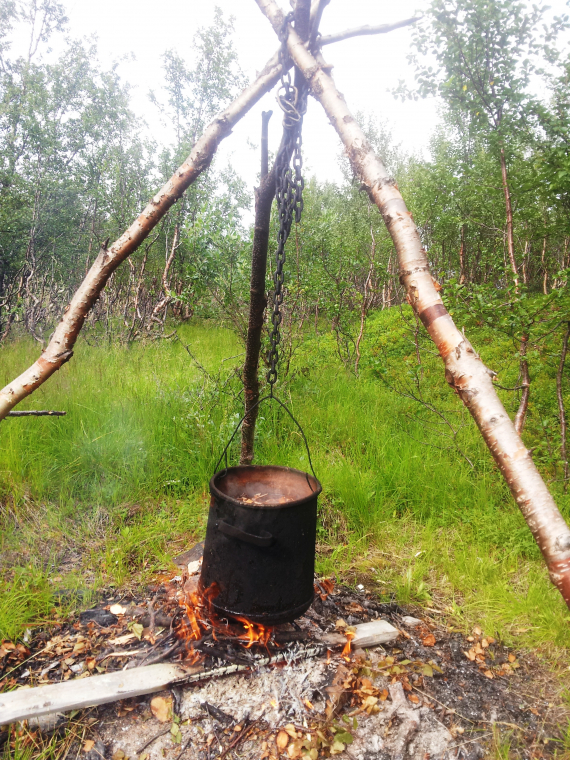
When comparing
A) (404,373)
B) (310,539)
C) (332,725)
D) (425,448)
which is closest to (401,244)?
(310,539)

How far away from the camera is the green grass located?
2896 mm

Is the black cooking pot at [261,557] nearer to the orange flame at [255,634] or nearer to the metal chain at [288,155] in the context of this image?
the orange flame at [255,634]

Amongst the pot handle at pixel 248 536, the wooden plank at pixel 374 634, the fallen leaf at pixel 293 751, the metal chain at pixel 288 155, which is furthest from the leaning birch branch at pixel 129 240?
the wooden plank at pixel 374 634

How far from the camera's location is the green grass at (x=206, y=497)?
2896 mm

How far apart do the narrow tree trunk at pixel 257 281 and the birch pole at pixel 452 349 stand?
1.51ft

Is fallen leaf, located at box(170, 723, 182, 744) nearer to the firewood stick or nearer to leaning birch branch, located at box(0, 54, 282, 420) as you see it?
the firewood stick

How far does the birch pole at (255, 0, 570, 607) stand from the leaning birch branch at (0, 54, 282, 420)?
31 centimetres

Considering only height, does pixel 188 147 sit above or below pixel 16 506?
above

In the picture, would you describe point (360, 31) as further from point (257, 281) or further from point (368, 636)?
point (368, 636)

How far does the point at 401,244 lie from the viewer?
1712mm

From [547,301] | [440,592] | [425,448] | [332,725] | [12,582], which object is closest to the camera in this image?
[332,725]

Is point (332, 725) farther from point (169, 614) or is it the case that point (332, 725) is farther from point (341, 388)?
point (341, 388)

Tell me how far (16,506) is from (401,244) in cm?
343

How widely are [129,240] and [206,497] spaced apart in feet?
7.56
